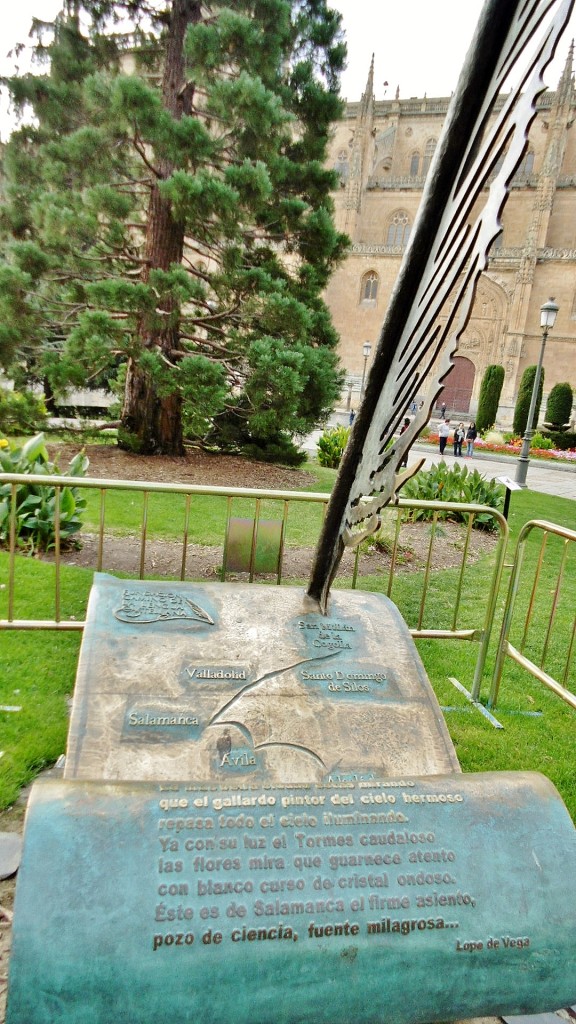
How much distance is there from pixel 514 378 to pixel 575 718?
1400 inches

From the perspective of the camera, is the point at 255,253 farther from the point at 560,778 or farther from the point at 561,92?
the point at 561,92

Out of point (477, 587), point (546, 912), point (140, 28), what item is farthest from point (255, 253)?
point (546, 912)

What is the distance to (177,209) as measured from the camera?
351 inches

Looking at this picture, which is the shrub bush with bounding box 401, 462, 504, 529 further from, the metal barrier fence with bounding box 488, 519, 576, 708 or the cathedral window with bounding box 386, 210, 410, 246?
the cathedral window with bounding box 386, 210, 410, 246

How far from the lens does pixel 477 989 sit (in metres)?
1.37

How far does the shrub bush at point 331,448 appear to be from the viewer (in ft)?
42.2

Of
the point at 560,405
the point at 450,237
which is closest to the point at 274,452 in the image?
the point at 450,237

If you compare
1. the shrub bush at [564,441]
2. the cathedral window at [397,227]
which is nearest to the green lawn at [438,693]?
the shrub bush at [564,441]

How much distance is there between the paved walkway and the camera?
555 inches

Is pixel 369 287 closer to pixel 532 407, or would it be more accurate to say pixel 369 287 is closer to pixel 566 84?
pixel 566 84

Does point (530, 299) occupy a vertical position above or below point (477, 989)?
above

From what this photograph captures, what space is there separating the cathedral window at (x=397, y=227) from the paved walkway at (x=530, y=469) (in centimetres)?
2446

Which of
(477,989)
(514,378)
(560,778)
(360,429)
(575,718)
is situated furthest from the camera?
(514,378)

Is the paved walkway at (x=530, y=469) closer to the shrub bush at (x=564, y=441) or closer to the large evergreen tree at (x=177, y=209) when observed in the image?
the large evergreen tree at (x=177, y=209)
